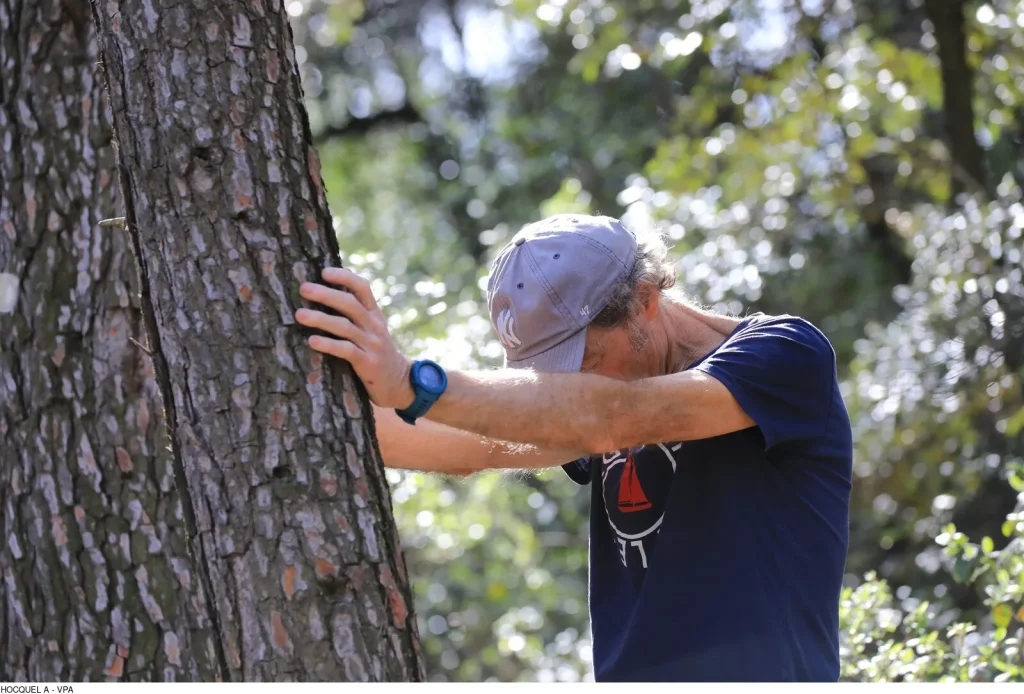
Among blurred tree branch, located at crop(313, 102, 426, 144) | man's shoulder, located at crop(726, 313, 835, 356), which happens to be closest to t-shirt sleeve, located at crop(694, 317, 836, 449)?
man's shoulder, located at crop(726, 313, 835, 356)

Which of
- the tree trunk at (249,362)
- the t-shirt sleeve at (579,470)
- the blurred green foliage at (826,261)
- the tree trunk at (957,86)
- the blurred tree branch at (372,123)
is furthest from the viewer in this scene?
the blurred tree branch at (372,123)

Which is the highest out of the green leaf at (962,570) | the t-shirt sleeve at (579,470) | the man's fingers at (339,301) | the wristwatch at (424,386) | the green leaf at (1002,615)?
the man's fingers at (339,301)

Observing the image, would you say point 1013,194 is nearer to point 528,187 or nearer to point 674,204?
point 674,204

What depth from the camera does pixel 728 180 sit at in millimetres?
7727

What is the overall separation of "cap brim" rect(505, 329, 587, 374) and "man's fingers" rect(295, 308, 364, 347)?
558mm

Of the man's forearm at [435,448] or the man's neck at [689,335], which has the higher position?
the man's neck at [689,335]

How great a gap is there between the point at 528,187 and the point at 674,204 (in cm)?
490

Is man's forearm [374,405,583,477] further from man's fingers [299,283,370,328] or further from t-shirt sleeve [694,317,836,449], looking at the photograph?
man's fingers [299,283,370,328]

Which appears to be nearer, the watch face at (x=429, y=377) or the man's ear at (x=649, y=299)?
the watch face at (x=429, y=377)

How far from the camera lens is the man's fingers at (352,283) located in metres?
1.98

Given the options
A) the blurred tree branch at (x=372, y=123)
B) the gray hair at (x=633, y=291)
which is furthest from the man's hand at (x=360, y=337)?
the blurred tree branch at (x=372, y=123)

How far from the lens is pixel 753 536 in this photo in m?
2.28

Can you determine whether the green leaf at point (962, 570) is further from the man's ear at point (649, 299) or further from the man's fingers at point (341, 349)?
the man's fingers at point (341, 349)

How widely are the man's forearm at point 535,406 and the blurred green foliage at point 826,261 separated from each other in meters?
0.47
